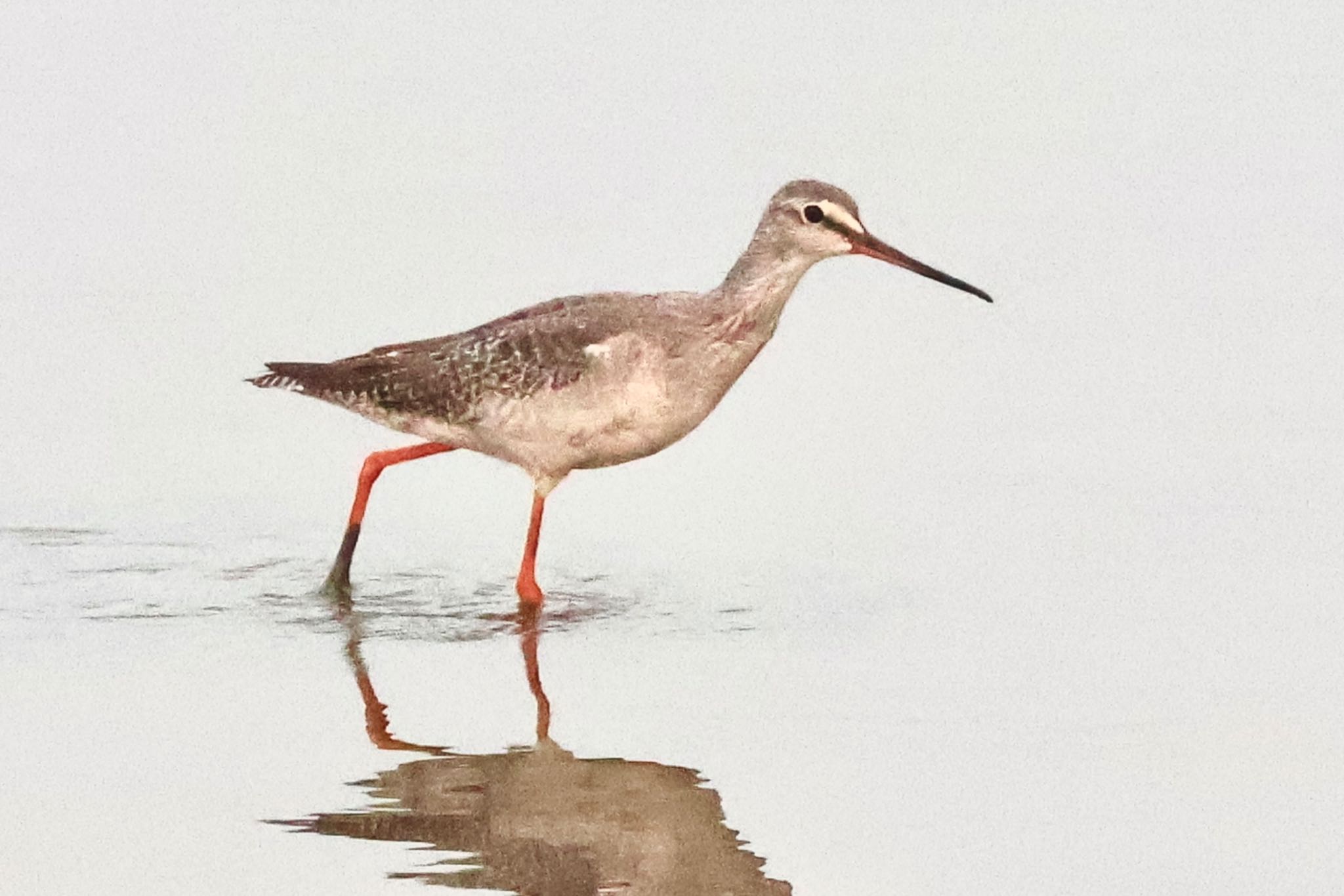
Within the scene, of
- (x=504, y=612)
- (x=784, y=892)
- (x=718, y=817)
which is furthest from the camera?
(x=504, y=612)

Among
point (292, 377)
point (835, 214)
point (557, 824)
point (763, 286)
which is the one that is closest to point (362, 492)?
point (292, 377)

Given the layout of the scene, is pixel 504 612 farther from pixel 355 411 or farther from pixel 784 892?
pixel 784 892

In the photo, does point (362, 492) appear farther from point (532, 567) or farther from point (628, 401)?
point (628, 401)

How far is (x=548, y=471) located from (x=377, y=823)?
16.9ft

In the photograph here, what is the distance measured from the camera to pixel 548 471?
48.8 ft

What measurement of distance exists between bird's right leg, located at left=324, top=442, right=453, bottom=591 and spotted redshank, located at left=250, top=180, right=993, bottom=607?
0.02 metres

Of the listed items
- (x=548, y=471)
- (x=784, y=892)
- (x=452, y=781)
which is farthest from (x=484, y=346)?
(x=784, y=892)

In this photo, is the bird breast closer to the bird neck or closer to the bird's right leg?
the bird neck

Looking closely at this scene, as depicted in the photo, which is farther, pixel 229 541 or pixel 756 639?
pixel 229 541

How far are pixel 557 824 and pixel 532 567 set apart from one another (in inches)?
181

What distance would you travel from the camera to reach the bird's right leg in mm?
14797

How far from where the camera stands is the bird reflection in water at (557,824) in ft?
31.1

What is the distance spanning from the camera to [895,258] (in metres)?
14.7

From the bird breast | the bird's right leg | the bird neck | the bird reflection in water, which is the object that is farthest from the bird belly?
the bird reflection in water
